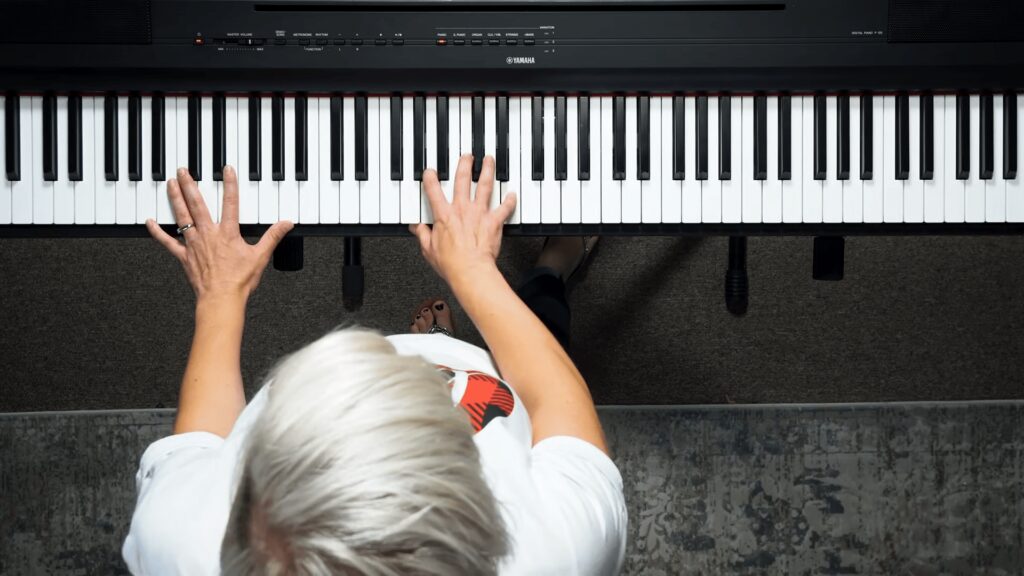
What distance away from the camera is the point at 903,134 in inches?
62.0

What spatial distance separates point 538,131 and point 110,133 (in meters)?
0.80

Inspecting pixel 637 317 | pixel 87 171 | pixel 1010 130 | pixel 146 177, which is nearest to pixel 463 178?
pixel 146 177

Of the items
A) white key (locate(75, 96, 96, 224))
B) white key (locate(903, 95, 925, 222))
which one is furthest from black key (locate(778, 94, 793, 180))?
white key (locate(75, 96, 96, 224))

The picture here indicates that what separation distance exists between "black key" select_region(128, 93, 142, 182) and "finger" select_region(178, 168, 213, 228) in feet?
0.28

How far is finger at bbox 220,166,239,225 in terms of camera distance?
1570mm

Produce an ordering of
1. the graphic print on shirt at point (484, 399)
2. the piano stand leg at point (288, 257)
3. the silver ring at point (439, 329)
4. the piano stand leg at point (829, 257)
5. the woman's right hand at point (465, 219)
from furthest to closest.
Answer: the silver ring at point (439, 329) → the piano stand leg at point (829, 257) → the piano stand leg at point (288, 257) → the woman's right hand at point (465, 219) → the graphic print on shirt at point (484, 399)

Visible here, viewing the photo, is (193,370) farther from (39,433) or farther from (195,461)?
(39,433)

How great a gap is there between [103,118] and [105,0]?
0.21 metres

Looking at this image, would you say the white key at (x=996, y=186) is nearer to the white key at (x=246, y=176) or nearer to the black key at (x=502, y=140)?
the black key at (x=502, y=140)

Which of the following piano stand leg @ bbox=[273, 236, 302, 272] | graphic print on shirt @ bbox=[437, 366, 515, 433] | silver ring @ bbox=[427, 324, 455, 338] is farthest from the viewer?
silver ring @ bbox=[427, 324, 455, 338]

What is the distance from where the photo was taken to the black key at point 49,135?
1576 millimetres

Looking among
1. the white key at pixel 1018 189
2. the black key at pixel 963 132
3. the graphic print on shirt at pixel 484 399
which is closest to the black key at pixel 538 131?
the graphic print on shirt at pixel 484 399

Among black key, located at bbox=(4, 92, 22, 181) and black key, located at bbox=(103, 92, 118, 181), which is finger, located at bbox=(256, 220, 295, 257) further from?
black key, located at bbox=(4, 92, 22, 181)

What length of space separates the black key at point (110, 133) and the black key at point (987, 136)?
1480 mm
